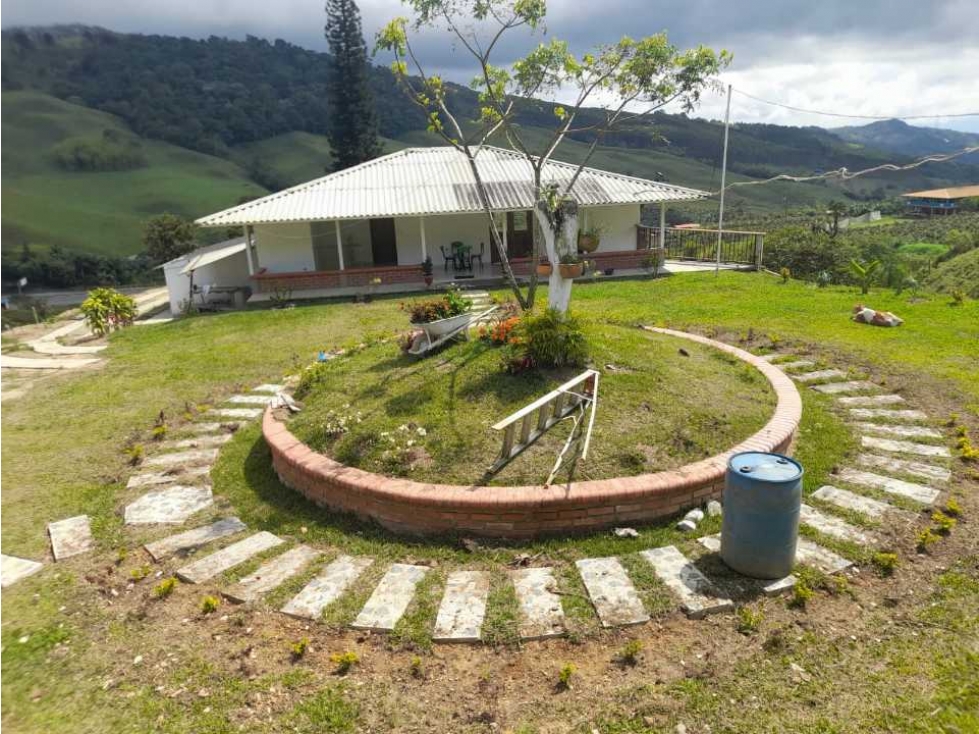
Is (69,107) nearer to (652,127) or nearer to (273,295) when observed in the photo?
(273,295)

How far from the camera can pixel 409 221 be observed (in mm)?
18250

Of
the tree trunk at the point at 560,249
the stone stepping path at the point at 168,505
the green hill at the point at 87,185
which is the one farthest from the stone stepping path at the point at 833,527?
the green hill at the point at 87,185

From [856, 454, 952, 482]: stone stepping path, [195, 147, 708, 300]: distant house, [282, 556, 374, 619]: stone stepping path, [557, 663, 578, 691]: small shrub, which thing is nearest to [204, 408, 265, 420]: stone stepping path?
[282, 556, 374, 619]: stone stepping path

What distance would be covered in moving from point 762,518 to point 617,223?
1620 cm

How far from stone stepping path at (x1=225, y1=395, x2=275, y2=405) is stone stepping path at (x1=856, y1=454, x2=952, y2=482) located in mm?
6348

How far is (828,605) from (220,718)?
3.15m

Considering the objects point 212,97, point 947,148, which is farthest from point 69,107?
point 947,148

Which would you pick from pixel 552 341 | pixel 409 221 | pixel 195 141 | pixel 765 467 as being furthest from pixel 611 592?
pixel 195 141

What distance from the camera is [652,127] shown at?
32.0 ft

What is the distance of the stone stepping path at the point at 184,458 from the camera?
5820mm

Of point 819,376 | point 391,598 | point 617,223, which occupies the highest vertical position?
point 617,223

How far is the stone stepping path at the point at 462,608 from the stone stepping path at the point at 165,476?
3.11 meters

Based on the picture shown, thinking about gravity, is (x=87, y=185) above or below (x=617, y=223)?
above

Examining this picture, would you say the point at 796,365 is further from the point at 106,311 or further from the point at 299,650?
the point at 106,311
